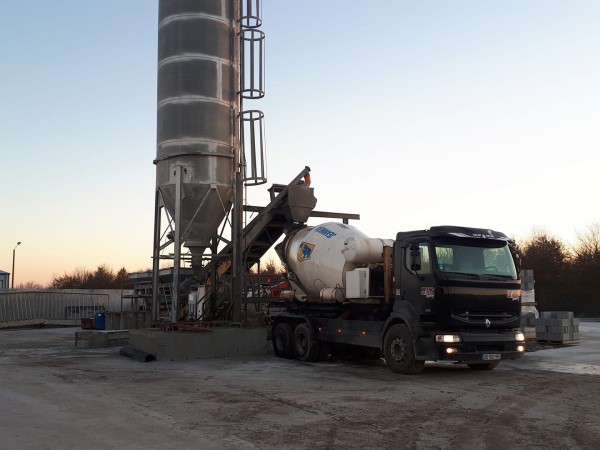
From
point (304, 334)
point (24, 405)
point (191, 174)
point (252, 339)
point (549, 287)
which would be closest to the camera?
point (24, 405)

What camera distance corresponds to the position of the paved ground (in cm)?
711

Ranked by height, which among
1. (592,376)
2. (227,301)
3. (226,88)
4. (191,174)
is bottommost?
(592,376)

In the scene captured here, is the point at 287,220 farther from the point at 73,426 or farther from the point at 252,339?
the point at 73,426

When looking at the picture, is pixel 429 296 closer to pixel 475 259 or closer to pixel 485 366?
pixel 475 259

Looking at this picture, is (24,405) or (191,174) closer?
(24,405)

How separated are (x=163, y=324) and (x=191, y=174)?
4.52 metres

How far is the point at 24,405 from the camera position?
917 centimetres

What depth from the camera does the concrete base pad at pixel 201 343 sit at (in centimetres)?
1586

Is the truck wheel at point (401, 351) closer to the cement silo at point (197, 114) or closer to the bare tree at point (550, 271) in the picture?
the cement silo at point (197, 114)

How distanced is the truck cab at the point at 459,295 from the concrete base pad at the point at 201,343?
5.48 meters

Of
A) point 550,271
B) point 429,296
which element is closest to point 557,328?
point 429,296

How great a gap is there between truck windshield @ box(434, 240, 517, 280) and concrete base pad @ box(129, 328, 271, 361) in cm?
665

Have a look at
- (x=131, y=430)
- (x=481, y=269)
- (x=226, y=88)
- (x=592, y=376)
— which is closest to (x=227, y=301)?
(x=226, y=88)

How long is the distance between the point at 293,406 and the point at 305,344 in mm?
7050
